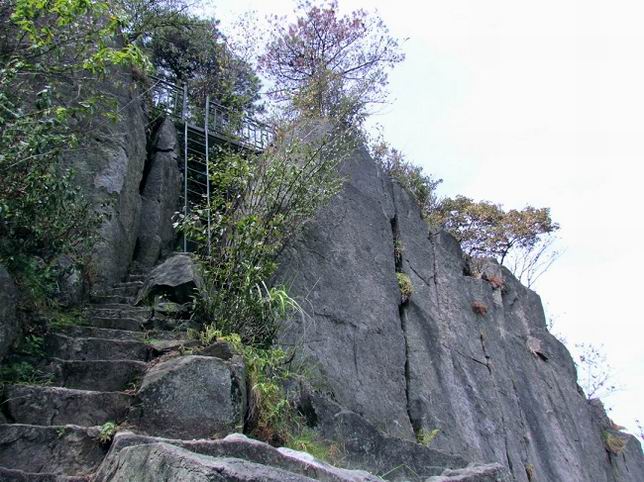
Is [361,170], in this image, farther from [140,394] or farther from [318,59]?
[140,394]

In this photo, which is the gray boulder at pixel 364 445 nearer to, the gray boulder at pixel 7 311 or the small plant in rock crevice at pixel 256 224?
the small plant in rock crevice at pixel 256 224

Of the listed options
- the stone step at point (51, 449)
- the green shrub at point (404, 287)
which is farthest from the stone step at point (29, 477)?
the green shrub at point (404, 287)

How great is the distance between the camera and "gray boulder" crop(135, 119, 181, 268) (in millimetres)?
10086

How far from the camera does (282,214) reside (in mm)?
8328

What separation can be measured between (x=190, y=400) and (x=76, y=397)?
0.84 meters

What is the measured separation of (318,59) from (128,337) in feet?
31.8

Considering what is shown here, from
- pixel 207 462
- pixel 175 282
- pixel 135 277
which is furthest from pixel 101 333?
pixel 207 462

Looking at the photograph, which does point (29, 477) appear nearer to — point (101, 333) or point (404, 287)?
point (101, 333)

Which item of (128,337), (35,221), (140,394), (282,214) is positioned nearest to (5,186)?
(35,221)

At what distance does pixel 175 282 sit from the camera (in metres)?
7.51

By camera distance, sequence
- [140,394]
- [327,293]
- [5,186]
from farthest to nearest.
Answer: [327,293]
[5,186]
[140,394]

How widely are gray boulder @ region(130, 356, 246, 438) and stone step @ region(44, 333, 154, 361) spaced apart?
23.1 inches

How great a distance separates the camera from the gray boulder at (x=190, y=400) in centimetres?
548

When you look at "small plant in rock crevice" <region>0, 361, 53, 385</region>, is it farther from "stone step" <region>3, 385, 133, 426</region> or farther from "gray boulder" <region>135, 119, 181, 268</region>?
"gray boulder" <region>135, 119, 181, 268</region>
